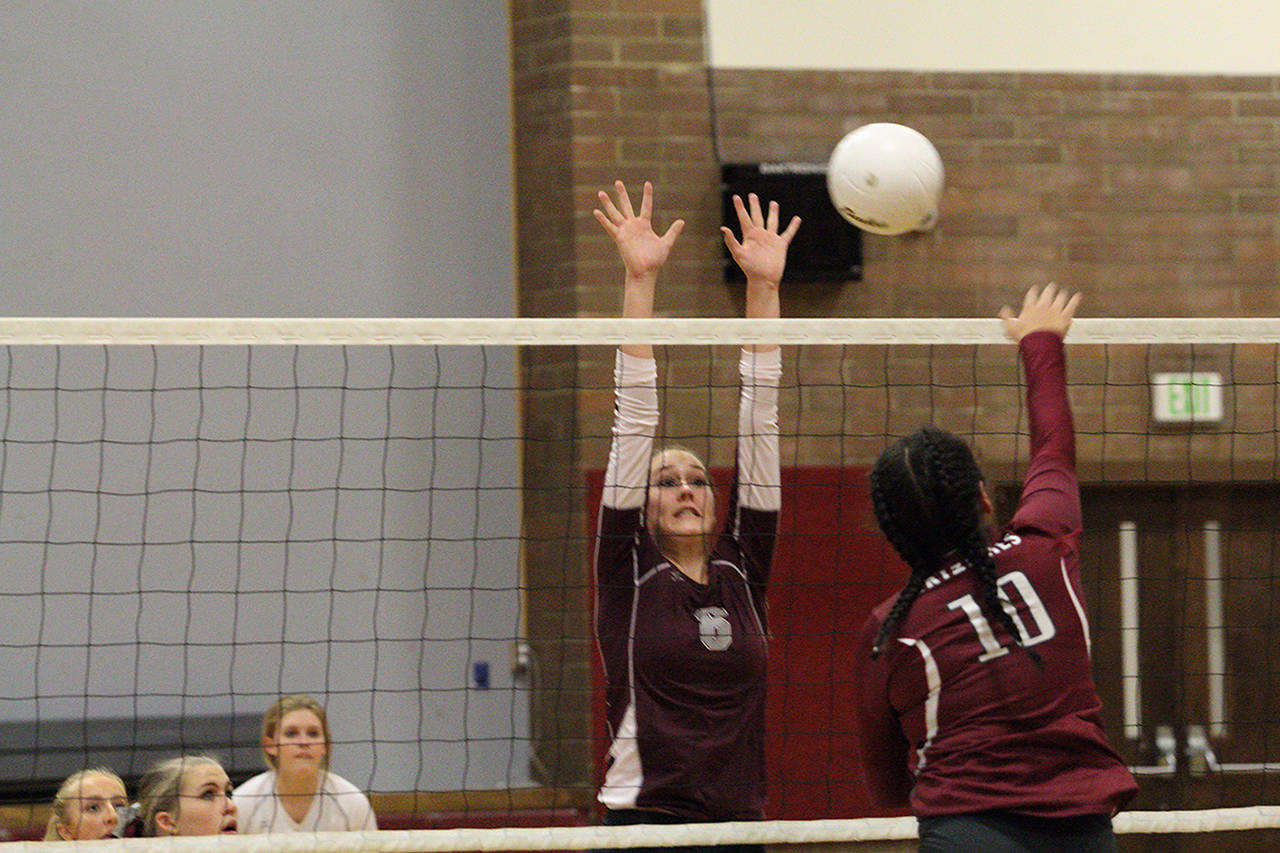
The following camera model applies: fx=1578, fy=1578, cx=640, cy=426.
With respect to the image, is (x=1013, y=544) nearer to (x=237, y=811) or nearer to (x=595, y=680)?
(x=237, y=811)

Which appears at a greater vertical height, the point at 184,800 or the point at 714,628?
the point at 714,628

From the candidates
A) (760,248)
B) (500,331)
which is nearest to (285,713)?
(500,331)

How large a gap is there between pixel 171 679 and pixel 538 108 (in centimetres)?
302

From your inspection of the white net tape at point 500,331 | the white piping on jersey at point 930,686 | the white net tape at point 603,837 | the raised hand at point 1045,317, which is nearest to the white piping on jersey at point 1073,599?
the white piping on jersey at point 930,686

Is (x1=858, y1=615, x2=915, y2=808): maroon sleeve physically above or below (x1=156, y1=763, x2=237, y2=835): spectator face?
above

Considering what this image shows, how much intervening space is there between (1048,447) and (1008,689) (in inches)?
20.7

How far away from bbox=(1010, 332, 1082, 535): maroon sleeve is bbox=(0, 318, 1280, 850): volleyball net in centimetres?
340

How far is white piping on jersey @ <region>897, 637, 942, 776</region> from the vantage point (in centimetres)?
302

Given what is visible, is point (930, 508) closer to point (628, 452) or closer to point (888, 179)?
point (628, 452)

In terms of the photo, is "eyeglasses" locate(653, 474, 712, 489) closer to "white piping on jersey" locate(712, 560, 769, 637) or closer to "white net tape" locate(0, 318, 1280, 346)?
"white piping on jersey" locate(712, 560, 769, 637)

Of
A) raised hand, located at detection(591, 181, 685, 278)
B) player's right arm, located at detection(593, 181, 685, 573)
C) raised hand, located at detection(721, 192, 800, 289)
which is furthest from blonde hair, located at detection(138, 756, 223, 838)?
raised hand, located at detection(721, 192, 800, 289)

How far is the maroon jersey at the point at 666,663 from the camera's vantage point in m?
3.77

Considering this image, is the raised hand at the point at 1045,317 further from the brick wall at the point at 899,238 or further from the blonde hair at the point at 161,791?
the brick wall at the point at 899,238

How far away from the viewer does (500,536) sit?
7066 millimetres
